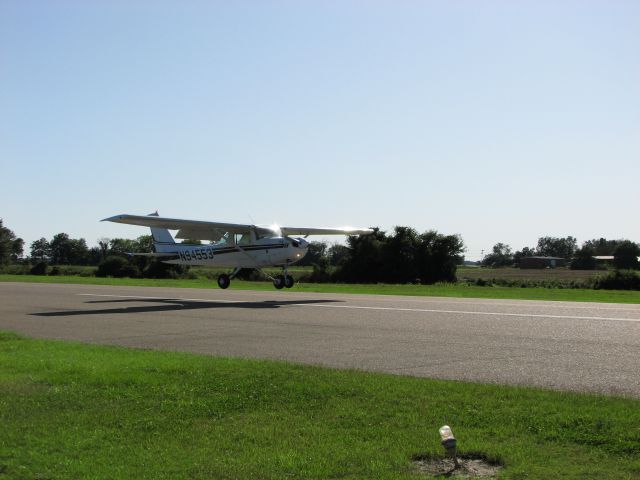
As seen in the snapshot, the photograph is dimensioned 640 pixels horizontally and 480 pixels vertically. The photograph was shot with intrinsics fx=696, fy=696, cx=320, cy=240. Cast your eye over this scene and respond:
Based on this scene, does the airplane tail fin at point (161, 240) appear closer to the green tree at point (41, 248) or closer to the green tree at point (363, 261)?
the green tree at point (363, 261)

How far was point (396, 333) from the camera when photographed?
1435 cm

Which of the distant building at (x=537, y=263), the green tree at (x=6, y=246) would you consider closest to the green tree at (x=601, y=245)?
the distant building at (x=537, y=263)

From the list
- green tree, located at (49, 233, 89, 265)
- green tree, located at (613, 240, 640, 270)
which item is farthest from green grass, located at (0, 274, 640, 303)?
green tree, located at (49, 233, 89, 265)

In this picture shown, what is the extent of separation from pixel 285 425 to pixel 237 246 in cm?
2561

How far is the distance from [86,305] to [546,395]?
18.8 m

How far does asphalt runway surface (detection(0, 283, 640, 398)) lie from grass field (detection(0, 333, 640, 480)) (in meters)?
1.58

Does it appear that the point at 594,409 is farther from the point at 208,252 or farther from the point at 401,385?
the point at 208,252

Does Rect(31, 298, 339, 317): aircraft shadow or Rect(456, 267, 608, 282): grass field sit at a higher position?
Rect(456, 267, 608, 282): grass field

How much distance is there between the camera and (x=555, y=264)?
16412cm

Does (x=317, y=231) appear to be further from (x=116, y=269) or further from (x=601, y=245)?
(x=601, y=245)

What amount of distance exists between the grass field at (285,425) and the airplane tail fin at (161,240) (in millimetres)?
26633

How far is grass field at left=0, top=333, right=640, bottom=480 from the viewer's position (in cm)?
556

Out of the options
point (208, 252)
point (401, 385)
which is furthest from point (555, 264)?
point (401, 385)

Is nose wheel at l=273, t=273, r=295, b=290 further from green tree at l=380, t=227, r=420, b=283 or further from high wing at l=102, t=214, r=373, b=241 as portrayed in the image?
green tree at l=380, t=227, r=420, b=283
